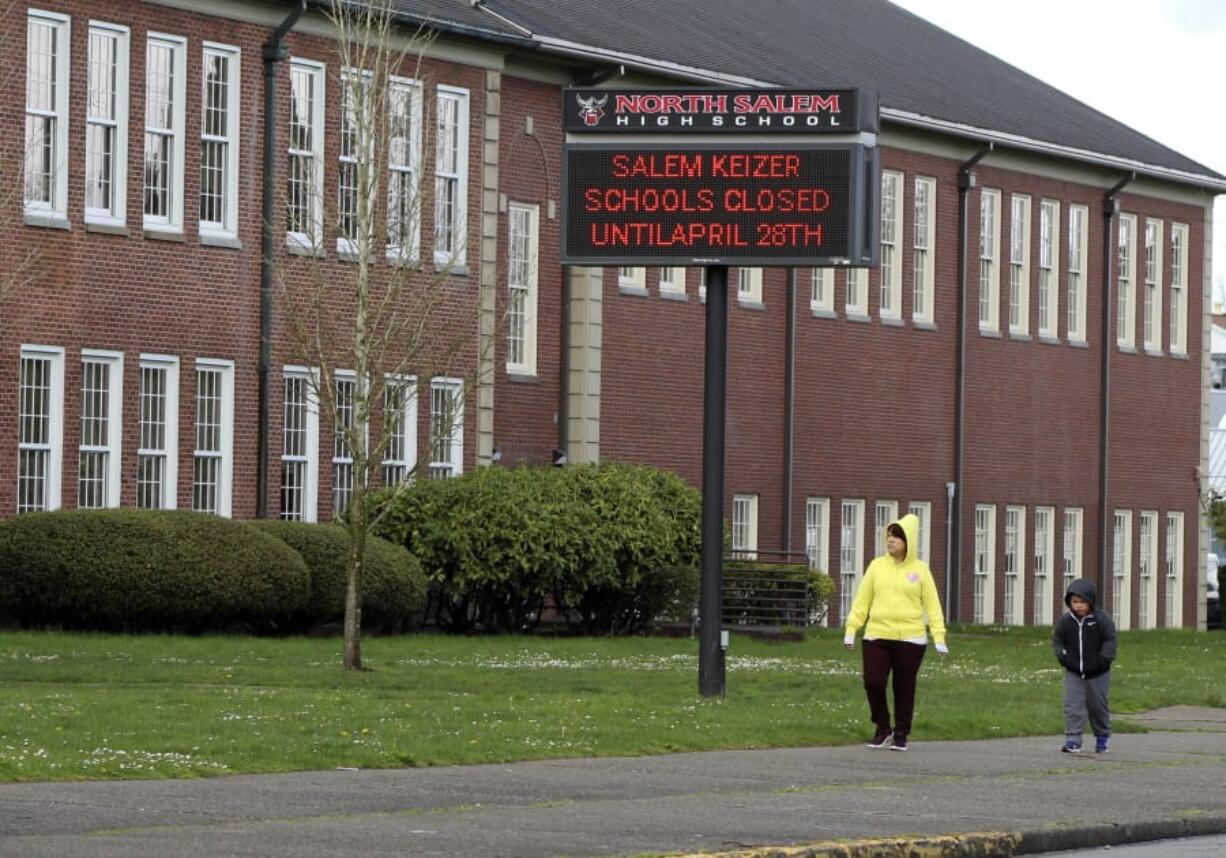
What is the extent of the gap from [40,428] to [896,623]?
1723 centimetres

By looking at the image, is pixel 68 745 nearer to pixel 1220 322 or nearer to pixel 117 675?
pixel 117 675

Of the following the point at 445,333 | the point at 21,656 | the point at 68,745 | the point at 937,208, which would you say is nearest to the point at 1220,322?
the point at 937,208

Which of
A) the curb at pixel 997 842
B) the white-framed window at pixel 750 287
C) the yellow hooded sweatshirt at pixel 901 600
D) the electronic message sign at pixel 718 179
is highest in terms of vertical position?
the white-framed window at pixel 750 287

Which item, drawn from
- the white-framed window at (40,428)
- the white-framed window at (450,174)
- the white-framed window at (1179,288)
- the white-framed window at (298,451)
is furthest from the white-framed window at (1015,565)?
the white-framed window at (40,428)

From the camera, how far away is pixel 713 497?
81.6 feet

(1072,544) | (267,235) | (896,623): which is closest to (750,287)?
(1072,544)

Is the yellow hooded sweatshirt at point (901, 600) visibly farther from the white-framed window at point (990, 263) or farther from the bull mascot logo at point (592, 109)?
the white-framed window at point (990, 263)

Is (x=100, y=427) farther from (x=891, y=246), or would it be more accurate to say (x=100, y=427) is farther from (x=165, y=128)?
(x=891, y=246)

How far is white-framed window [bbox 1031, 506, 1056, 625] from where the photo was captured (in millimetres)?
56000

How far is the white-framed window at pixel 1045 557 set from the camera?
5600cm

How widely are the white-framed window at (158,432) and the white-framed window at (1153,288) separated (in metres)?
26.0

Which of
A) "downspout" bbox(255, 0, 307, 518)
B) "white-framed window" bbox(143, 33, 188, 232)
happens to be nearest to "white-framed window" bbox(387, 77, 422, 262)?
"downspout" bbox(255, 0, 307, 518)

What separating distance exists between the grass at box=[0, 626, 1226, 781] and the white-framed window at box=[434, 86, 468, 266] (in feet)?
20.7

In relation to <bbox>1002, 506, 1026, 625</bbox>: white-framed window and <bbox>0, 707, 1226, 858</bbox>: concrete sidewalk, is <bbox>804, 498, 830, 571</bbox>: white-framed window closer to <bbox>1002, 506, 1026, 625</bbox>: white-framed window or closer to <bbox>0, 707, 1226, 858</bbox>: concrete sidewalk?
<bbox>1002, 506, 1026, 625</bbox>: white-framed window
